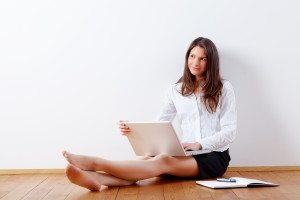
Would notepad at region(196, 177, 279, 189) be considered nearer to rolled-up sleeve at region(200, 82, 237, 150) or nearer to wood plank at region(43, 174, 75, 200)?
rolled-up sleeve at region(200, 82, 237, 150)

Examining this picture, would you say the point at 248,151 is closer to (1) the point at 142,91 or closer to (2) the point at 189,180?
(2) the point at 189,180

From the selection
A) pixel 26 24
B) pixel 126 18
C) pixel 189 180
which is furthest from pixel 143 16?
pixel 189 180

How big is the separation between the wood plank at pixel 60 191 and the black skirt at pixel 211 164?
0.85 metres

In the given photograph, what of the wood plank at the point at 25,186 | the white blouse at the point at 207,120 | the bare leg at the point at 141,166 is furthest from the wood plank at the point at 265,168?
the wood plank at the point at 25,186

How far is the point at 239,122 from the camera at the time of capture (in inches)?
124

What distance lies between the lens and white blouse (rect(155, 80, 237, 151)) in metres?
2.75

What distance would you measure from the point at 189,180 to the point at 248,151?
0.69 meters

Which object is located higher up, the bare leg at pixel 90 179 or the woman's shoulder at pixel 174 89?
the woman's shoulder at pixel 174 89

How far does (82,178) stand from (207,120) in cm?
102

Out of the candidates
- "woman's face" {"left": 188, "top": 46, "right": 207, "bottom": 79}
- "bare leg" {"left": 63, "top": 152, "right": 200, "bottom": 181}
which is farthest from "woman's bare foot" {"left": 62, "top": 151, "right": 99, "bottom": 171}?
"woman's face" {"left": 188, "top": 46, "right": 207, "bottom": 79}

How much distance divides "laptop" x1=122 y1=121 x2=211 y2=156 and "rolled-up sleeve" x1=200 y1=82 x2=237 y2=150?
0.29 ft

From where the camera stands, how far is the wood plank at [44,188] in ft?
7.63

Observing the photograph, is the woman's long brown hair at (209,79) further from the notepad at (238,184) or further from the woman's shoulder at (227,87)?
the notepad at (238,184)

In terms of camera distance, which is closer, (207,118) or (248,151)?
(207,118)
